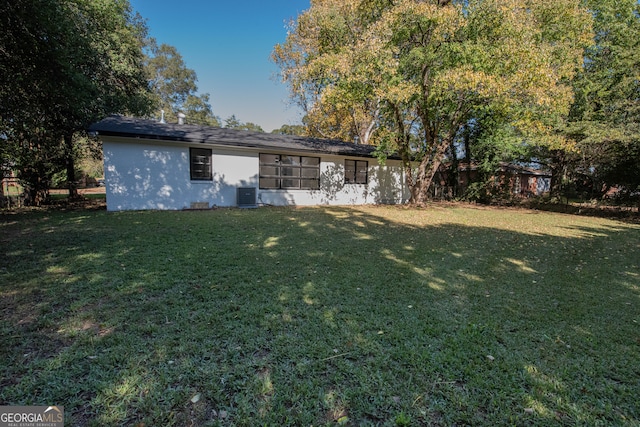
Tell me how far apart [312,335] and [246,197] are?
372 inches

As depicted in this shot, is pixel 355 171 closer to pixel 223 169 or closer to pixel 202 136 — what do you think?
pixel 223 169

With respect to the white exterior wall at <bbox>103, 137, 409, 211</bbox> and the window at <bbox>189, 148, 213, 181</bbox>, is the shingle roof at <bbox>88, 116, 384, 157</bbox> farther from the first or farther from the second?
the window at <bbox>189, 148, 213, 181</bbox>

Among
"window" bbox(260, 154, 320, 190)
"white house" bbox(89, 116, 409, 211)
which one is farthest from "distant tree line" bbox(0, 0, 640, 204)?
"window" bbox(260, 154, 320, 190)

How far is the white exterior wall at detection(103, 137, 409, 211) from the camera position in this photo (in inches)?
381

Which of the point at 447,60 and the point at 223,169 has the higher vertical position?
the point at 447,60

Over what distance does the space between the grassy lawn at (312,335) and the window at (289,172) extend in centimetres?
734

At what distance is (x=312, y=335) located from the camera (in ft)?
8.54

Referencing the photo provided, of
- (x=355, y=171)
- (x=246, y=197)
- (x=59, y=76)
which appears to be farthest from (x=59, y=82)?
(x=355, y=171)

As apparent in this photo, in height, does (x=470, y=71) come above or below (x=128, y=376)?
above

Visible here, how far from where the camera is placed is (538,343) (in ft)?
8.54

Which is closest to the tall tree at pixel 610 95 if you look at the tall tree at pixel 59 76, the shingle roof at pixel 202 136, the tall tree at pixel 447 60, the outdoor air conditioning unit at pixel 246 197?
the tall tree at pixel 447 60

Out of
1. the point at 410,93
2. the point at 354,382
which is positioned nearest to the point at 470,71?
the point at 410,93

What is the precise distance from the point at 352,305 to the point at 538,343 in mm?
1711

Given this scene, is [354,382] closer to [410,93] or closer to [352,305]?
[352,305]
